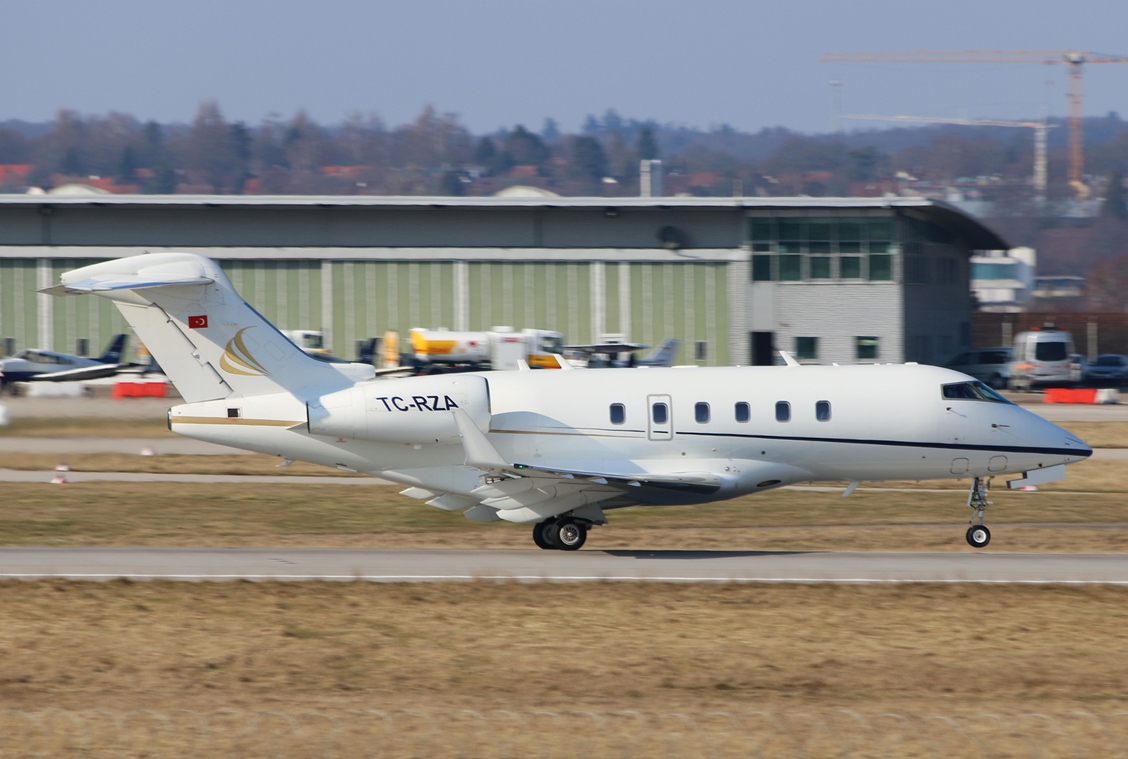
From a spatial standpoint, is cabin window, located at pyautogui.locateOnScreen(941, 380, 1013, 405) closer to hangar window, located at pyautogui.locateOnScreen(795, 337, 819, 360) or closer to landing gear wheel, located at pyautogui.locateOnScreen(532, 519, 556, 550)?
landing gear wheel, located at pyautogui.locateOnScreen(532, 519, 556, 550)

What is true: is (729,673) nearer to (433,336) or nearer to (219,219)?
(433,336)

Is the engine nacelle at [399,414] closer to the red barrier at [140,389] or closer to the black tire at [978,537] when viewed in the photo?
the black tire at [978,537]

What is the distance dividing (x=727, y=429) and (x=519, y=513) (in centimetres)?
415

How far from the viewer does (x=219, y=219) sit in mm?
68438

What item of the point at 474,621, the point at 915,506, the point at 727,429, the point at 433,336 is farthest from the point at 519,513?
the point at 433,336

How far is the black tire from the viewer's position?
1001 inches

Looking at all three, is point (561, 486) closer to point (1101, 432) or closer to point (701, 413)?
point (701, 413)

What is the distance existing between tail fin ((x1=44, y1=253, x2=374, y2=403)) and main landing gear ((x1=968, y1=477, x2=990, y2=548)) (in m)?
12.4

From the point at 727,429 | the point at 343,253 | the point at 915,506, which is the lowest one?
the point at 915,506

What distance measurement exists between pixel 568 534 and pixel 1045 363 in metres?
54.7

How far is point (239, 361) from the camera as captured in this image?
2486cm

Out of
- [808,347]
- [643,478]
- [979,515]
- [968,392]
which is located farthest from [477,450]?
[808,347]

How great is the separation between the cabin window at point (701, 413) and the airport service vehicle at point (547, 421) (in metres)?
0.02

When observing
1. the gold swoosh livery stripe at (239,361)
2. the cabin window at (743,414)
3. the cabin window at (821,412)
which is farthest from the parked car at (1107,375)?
the gold swoosh livery stripe at (239,361)
